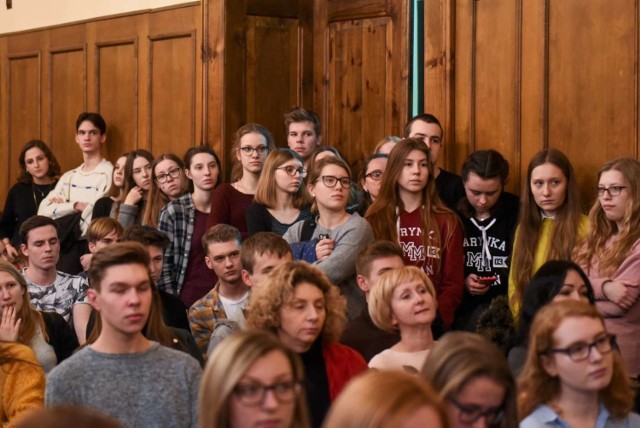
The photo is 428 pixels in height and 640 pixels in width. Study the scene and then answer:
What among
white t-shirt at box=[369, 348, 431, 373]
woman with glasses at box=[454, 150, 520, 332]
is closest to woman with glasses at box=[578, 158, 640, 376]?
woman with glasses at box=[454, 150, 520, 332]

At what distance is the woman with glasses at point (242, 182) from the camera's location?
5.73m

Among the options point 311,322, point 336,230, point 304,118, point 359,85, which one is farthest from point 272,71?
point 311,322

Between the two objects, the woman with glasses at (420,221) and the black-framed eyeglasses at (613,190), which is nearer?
the black-framed eyeglasses at (613,190)

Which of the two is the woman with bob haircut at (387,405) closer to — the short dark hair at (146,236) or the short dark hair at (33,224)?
the short dark hair at (146,236)

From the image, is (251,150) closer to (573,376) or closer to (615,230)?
(615,230)

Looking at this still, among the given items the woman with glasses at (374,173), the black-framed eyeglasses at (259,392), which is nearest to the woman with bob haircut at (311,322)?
the black-framed eyeglasses at (259,392)

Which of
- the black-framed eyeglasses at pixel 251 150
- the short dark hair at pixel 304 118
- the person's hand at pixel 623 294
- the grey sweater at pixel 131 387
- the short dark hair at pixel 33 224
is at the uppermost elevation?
the short dark hair at pixel 304 118

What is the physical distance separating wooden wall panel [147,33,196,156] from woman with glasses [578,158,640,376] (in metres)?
3.07

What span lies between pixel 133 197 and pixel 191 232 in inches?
24.7

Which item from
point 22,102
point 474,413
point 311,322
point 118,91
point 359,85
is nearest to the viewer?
point 474,413

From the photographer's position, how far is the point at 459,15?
590 centimetres

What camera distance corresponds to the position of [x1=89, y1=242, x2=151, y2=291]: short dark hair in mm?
3385

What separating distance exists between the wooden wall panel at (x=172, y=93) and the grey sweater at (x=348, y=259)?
245 centimetres

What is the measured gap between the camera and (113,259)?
3.38m
